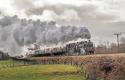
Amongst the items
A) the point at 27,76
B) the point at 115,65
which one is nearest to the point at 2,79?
the point at 27,76

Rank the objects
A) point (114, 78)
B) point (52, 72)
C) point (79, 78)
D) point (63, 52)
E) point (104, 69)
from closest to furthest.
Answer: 1. point (114, 78)
2. point (104, 69)
3. point (79, 78)
4. point (52, 72)
5. point (63, 52)

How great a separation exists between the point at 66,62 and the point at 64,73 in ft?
68.8

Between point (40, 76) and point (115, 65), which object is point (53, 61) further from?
point (115, 65)

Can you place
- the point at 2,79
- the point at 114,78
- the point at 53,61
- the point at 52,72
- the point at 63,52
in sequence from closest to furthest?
1. the point at 114,78
2. the point at 2,79
3. the point at 52,72
4. the point at 53,61
5. the point at 63,52

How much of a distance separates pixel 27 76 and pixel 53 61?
2948 centimetres

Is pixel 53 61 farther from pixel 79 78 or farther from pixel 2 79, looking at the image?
pixel 79 78

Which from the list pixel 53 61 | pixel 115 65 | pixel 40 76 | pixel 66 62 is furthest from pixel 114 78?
pixel 53 61

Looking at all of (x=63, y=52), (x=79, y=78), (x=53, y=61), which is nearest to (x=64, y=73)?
(x=79, y=78)

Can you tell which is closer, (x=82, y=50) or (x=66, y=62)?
(x=66, y=62)

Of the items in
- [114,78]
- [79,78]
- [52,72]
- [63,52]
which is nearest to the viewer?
[114,78]

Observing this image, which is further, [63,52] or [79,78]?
[63,52]

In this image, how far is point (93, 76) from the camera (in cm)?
3231

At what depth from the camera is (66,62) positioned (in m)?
66.8

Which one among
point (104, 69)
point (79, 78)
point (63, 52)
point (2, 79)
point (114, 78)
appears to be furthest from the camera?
point (63, 52)
